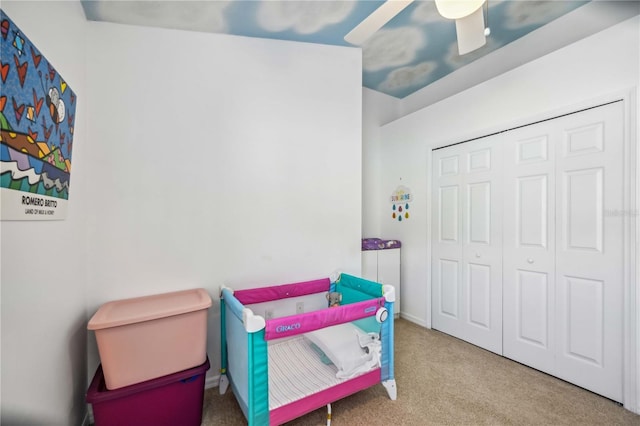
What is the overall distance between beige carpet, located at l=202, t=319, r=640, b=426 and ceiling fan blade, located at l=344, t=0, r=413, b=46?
2159 mm

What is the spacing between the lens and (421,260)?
2926mm

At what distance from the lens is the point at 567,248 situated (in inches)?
75.0

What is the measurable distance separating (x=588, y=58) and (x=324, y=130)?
1814 millimetres

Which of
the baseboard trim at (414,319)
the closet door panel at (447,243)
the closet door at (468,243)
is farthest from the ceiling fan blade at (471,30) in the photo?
the baseboard trim at (414,319)

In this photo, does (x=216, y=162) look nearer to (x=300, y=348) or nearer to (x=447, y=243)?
(x=300, y=348)

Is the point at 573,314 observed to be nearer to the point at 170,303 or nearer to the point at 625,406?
the point at 625,406

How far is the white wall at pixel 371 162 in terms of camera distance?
3344 mm

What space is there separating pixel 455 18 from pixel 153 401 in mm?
2505

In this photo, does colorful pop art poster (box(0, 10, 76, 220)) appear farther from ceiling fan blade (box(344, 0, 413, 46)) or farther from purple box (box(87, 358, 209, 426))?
ceiling fan blade (box(344, 0, 413, 46))

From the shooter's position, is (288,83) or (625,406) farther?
(288,83)

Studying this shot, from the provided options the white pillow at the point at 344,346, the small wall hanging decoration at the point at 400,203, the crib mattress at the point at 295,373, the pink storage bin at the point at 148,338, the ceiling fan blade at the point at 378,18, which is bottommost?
the crib mattress at the point at 295,373

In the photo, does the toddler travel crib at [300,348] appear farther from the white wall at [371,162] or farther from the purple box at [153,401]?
the white wall at [371,162]

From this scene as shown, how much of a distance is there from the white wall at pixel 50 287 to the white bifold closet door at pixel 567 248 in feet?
Result: 9.47

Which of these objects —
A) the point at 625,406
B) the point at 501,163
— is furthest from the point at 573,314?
the point at 501,163
